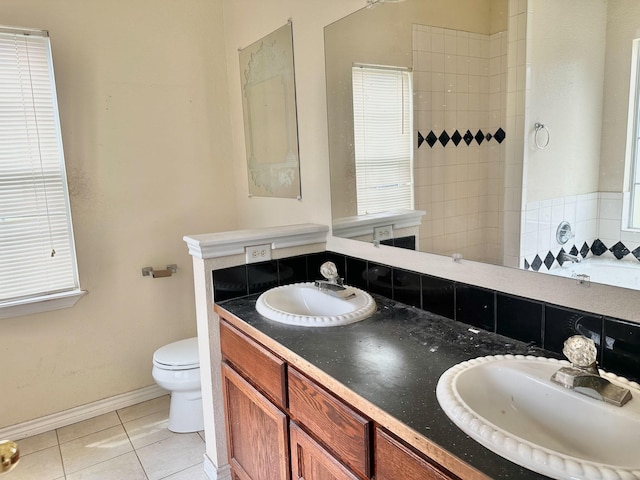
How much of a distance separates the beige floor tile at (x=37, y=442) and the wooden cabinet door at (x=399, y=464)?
2061mm

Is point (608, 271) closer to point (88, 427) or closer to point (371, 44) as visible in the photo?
point (371, 44)

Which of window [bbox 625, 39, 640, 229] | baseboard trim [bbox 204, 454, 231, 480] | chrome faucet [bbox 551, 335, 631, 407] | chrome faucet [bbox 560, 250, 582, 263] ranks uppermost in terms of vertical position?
window [bbox 625, 39, 640, 229]

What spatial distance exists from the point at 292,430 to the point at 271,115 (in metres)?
1.62

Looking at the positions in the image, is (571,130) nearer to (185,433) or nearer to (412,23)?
(412,23)

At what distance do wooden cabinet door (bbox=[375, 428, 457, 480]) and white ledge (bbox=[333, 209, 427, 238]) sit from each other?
33.5 inches

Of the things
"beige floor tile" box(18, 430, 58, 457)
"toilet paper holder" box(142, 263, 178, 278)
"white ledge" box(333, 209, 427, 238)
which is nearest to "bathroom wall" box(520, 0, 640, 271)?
"white ledge" box(333, 209, 427, 238)

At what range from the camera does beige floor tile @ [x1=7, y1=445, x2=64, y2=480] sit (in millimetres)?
2161

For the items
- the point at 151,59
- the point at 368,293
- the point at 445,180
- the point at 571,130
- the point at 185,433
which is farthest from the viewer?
the point at 151,59

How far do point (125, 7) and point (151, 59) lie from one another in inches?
11.0

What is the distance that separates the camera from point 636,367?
110cm

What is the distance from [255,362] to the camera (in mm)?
1640

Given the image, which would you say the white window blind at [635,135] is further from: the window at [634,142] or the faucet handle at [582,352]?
the faucet handle at [582,352]

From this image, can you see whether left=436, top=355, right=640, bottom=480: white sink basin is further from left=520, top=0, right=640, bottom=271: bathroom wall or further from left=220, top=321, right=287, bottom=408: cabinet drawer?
left=220, top=321, right=287, bottom=408: cabinet drawer

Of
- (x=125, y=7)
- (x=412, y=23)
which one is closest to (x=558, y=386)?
(x=412, y=23)
